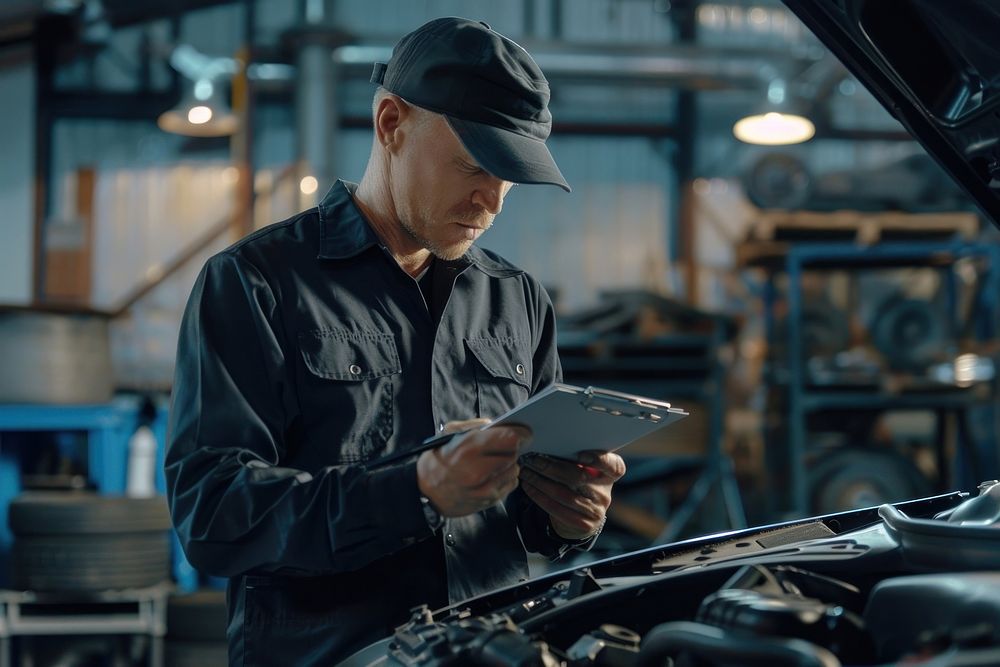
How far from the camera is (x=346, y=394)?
4.67 feet

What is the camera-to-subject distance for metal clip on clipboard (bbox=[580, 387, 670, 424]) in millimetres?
1159

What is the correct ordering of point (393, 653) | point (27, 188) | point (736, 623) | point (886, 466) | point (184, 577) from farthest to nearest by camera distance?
point (27, 188)
point (886, 466)
point (184, 577)
point (393, 653)
point (736, 623)

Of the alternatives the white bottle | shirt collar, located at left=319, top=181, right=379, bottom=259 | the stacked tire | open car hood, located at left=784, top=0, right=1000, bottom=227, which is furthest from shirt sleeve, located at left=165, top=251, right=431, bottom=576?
the white bottle

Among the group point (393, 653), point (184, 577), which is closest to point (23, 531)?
point (184, 577)

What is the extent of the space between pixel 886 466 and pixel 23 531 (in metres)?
4.43

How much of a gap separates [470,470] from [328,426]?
0.33 m

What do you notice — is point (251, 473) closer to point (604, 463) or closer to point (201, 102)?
point (604, 463)

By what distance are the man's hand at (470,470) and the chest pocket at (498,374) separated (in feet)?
1.20

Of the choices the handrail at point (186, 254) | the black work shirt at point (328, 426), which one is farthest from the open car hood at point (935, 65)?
the handrail at point (186, 254)

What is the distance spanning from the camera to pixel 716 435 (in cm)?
616

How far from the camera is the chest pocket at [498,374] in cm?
157

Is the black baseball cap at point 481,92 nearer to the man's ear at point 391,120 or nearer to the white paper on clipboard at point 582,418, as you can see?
the man's ear at point 391,120

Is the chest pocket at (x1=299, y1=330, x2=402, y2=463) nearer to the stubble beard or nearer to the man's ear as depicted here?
the stubble beard

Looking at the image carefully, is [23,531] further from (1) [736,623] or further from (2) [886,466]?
(2) [886,466]
